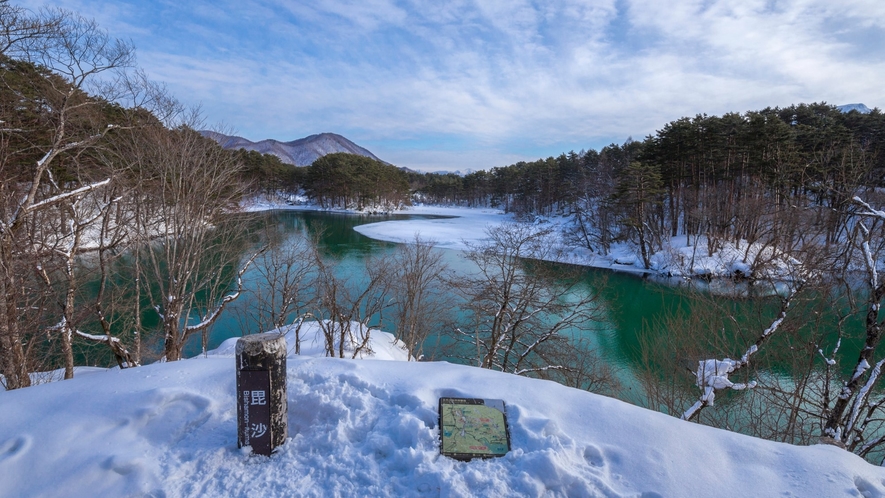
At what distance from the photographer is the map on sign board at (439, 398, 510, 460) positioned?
2537mm

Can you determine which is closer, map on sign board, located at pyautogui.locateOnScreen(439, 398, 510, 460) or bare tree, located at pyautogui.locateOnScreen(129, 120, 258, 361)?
map on sign board, located at pyautogui.locateOnScreen(439, 398, 510, 460)

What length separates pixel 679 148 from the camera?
26938 millimetres

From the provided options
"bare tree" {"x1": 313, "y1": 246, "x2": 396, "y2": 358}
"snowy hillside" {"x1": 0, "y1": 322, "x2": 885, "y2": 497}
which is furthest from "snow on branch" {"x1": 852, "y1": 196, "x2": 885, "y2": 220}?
"bare tree" {"x1": 313, "y1": 246, "x2": 396, "y2": 358}

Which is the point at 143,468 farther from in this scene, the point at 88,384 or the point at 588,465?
the point at 588,465

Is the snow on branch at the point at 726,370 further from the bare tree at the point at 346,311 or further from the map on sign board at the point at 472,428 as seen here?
the bare tree at the point at 346,311

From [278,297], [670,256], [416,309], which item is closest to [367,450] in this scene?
[416,309]

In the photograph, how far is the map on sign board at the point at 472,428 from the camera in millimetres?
2537

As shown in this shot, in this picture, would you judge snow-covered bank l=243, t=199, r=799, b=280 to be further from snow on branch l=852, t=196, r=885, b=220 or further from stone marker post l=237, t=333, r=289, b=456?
stone marker post l=237, t=333, r=289, b=456

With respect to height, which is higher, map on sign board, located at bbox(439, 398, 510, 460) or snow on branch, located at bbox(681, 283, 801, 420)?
map on sign board, located at bbox(439, 398, 510, 460)

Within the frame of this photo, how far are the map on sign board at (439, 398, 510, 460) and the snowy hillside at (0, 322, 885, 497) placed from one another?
0.06 m

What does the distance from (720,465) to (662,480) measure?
425mm

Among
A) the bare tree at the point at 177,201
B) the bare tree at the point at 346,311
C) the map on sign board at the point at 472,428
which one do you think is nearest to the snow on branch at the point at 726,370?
the map on sign board at the point at 472,428

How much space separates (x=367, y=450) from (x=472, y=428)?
26.7 inches

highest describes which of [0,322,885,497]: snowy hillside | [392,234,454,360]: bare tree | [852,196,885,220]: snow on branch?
[852,196,885,220]: snow on branch
